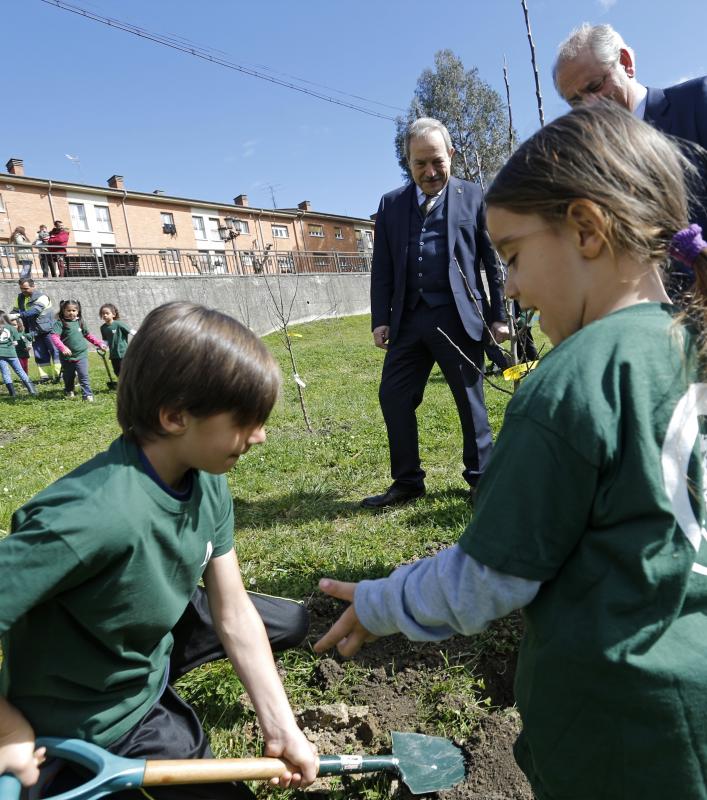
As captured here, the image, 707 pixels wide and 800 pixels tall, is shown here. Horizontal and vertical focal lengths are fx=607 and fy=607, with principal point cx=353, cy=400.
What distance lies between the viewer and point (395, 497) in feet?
12.2

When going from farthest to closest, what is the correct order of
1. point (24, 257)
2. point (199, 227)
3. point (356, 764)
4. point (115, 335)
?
1. point (199, 227)
2. point (24, 257)
3. point (115, 335)
4. point (356, 764)

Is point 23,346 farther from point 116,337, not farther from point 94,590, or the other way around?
point 94,590

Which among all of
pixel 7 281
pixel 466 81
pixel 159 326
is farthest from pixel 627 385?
pixel 466 81

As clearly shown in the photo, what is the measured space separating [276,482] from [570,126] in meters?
3.76

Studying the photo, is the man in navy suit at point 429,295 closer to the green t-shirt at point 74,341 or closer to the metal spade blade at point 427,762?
the metal spade blade at point 427,762

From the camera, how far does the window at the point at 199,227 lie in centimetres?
3641

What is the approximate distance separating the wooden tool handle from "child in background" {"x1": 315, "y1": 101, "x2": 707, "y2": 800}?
2.18ft

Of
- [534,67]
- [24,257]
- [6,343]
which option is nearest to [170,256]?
[24,257]

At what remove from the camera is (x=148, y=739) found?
152cm

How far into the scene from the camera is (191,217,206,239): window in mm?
36406

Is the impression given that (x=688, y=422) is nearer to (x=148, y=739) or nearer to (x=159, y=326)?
(x=159, y=326)

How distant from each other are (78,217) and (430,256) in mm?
31605

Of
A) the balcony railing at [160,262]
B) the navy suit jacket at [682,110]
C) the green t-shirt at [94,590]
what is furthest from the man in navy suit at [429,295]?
the balcony railing at [160,262]

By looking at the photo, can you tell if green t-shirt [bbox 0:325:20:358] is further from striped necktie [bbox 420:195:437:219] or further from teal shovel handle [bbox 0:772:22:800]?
teal shovel handle [bbox 0:772:22:800]
